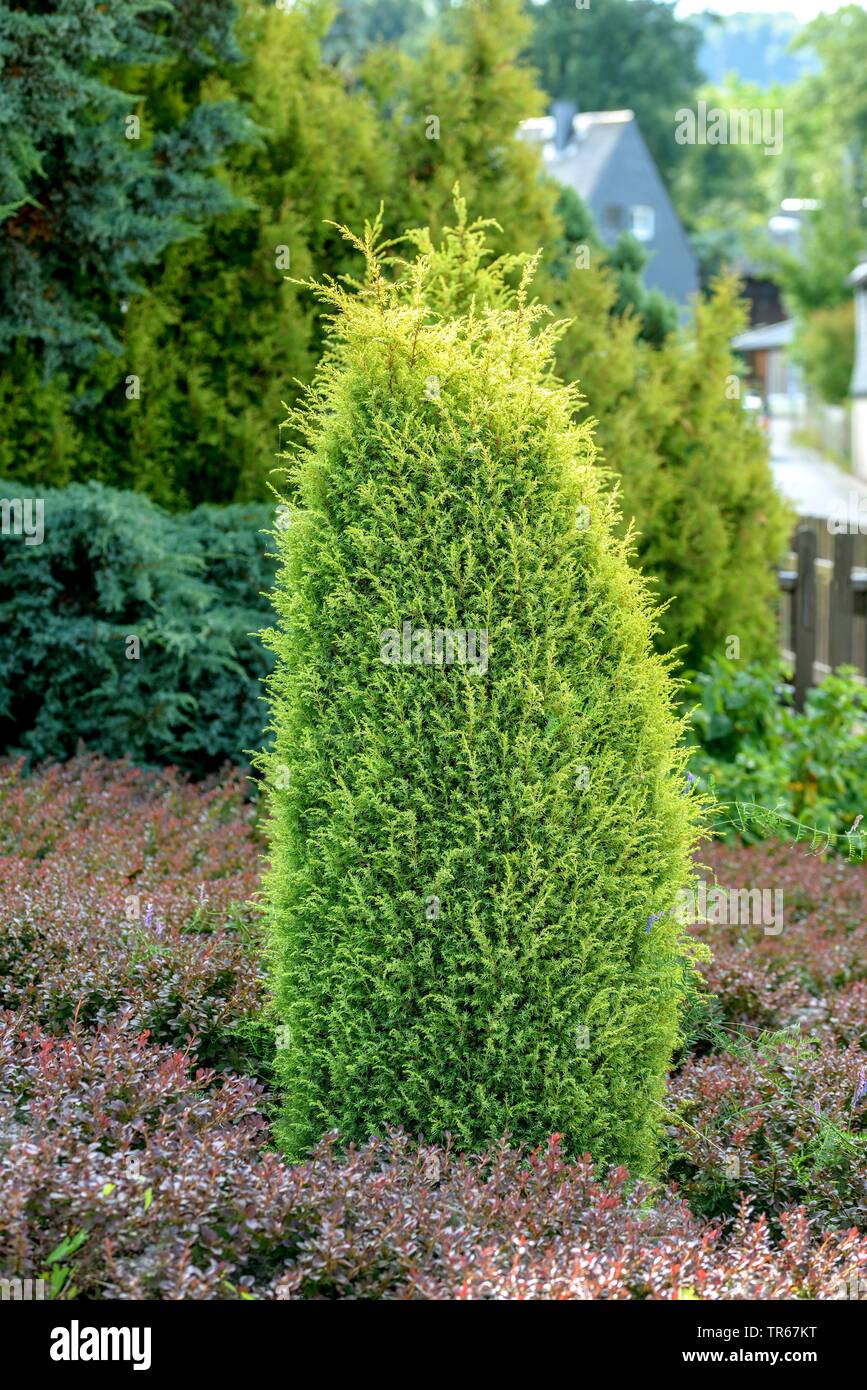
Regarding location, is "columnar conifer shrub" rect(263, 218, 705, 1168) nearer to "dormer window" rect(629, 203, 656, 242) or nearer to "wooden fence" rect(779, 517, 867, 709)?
"wooden fence" rect(779, 517, 867, 709)

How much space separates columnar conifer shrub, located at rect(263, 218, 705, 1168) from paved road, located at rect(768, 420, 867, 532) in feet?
80.9

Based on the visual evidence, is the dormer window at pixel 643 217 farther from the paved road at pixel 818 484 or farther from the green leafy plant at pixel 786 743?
the green leafy plant at pixel 786 743

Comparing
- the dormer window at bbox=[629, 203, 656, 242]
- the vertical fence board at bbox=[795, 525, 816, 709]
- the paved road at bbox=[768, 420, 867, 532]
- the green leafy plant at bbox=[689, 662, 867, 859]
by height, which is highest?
the dormer window at bbox=[629, 203, 656, 242]

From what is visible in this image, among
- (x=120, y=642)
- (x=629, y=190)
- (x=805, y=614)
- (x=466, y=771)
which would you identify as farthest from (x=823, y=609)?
(x=629, y=190)

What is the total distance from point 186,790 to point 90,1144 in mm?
2997

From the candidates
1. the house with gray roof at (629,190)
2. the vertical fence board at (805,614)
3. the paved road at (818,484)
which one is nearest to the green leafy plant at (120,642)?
the vertical fence board at (805,614)

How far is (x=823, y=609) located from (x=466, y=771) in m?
8.49

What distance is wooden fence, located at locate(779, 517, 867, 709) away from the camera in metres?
9.42

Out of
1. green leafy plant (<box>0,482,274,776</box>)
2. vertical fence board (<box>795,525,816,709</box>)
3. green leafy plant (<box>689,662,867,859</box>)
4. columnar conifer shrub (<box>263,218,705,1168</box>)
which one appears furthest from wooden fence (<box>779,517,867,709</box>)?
columnar conifer shrub (<box>263,218,705,1168</box>)

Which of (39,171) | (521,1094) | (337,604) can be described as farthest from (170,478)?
(521,1094)

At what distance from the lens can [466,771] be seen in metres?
2.95

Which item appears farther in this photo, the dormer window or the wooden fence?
the dormer window

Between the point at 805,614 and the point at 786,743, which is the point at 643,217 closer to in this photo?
the point at 805,614

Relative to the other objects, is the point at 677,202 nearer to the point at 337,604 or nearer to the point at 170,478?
the point at 170,478
